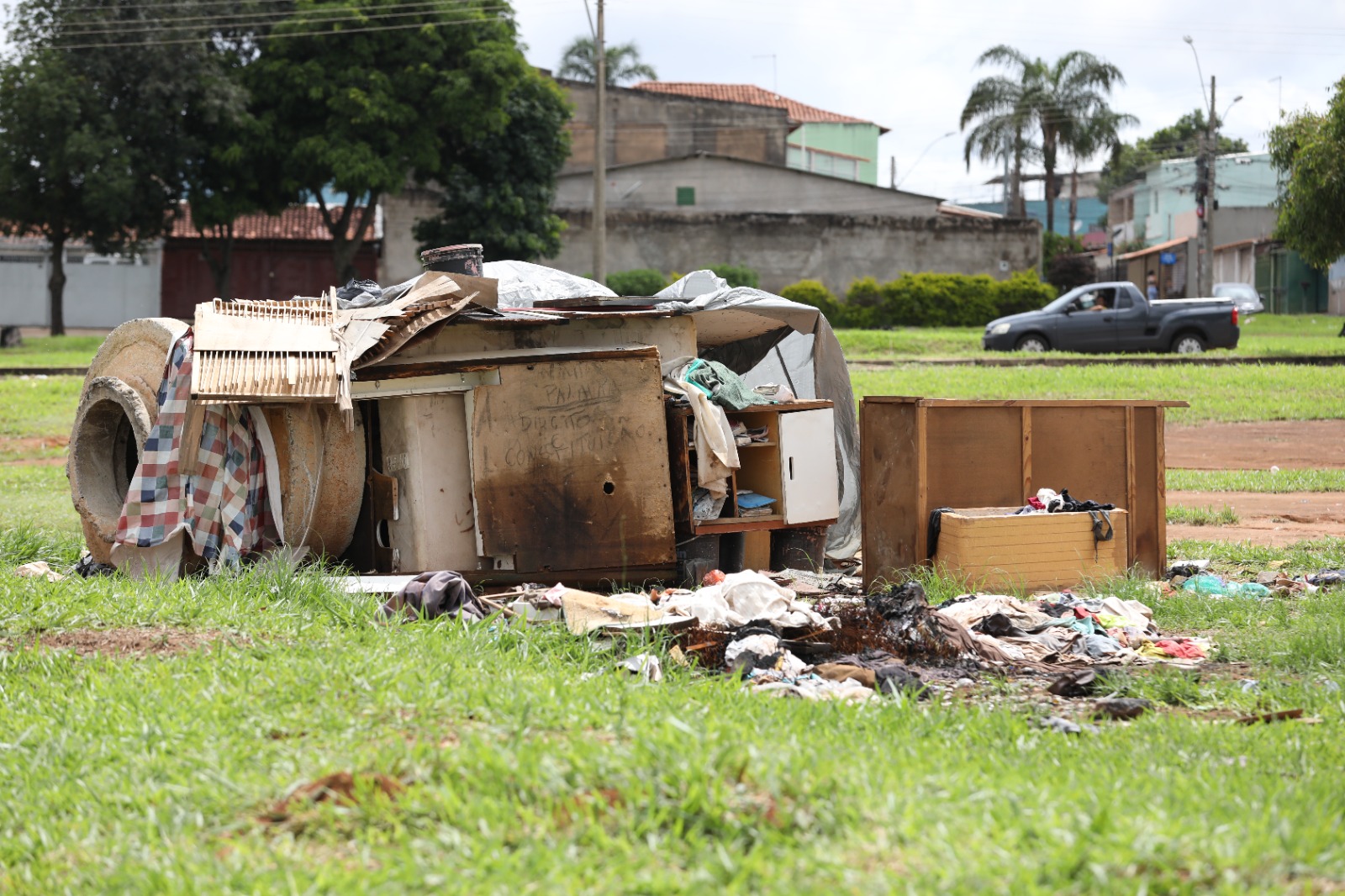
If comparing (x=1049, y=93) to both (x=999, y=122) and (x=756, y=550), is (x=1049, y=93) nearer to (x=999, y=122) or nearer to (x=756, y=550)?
(x=999, y=122)

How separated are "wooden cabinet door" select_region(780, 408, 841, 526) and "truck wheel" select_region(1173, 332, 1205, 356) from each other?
18.5m

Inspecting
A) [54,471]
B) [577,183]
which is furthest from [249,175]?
[54,471]

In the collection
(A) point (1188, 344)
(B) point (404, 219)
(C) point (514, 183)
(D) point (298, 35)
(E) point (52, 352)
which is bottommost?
(A) point (1188, 344)

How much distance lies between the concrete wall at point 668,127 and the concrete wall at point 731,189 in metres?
4.89

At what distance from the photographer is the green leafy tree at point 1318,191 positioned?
21.3 m

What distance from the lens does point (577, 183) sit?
4197 centimetres

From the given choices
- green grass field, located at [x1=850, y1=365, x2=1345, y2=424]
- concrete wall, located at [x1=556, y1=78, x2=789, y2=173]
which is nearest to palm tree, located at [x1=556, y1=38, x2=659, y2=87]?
concrete wall, located at [x1=556, y1=78, x2=789, y2=173]

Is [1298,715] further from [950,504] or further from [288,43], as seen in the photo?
[288,43]

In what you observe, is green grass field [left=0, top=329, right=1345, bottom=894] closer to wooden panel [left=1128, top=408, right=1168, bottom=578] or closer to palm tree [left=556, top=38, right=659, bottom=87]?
wooden panel [left=1128, top=408, right=1168, bottom=578]

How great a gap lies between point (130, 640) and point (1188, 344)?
76.2 feet

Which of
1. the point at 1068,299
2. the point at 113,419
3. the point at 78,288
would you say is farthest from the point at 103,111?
the point at 113,419

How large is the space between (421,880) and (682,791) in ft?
2.26

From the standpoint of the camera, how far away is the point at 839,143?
Answer: 173 ft

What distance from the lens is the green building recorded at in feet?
167
